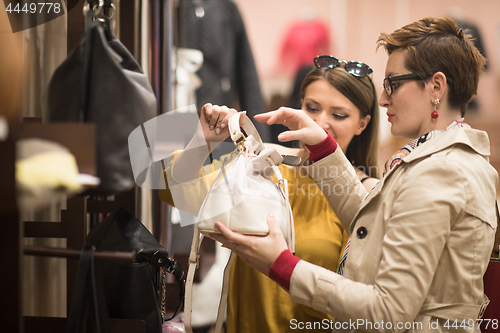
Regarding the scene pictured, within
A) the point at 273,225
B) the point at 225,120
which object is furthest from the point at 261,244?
the point at 225,120

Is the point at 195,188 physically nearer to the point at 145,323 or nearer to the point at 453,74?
the point at 145,323

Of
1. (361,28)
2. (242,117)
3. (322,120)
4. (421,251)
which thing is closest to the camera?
(421,251)

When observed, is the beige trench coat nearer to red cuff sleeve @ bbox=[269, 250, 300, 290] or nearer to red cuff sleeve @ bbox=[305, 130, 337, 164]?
red cuff sleeve @ bbox=[269, 250, 300, 290]

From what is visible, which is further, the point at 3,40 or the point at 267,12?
the point at 267,12

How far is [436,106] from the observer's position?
0.89 meters

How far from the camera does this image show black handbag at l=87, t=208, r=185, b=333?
87 cm

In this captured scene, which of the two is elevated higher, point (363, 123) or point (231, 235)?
point (363, 123)

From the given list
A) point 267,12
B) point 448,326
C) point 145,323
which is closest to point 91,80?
point 145,323

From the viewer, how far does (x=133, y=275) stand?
0.88m

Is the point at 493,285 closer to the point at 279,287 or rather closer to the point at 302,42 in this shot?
the point at 279,287

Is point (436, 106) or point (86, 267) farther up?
point (436, 106)

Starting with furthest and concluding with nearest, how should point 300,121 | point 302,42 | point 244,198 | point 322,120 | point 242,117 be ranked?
point 302,42
point 322,120
point 300,121
point 242,117
point 244,198

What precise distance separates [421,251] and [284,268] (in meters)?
0.26

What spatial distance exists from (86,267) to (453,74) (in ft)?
2.98
